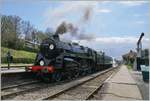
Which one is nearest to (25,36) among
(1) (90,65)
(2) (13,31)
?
(2) (13,31)

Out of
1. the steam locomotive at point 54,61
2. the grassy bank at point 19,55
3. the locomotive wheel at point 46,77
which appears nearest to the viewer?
the steam locomotive at point 54,61

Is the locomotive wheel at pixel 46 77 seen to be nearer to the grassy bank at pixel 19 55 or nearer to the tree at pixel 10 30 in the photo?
the grassy bank at pixel 19 55

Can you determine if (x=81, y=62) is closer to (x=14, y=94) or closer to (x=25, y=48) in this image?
(x=14, y=94)

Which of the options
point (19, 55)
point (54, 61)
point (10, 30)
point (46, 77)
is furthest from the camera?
point (19, 55)

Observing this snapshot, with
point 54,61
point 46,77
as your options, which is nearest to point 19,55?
point 54,61

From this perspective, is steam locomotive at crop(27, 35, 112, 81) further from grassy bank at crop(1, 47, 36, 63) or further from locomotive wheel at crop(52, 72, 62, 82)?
grassy bank at crop(1, 47, 36, 63)

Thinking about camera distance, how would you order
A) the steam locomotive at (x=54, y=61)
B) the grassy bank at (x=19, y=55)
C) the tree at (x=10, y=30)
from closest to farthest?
1. the steam locomotive at (x=54, y=61)
2. the grassy bank at (x=19, y=55)
3. the tree at (x=10, y=30)

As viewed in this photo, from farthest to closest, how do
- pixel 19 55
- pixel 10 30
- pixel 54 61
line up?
pixel 19 55, pixel 10 30, pixel 54 61

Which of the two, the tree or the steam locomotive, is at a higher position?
the tree

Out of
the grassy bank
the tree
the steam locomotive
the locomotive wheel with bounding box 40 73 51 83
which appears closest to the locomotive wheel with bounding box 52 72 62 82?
the steam locomotive

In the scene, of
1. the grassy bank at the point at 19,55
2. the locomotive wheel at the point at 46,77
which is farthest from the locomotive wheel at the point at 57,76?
the grassy bank at the point at 19,55

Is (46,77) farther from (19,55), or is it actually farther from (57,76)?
(19,55)

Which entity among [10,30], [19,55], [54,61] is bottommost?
[54,61]

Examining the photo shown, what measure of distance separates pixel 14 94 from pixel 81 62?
13.0m
